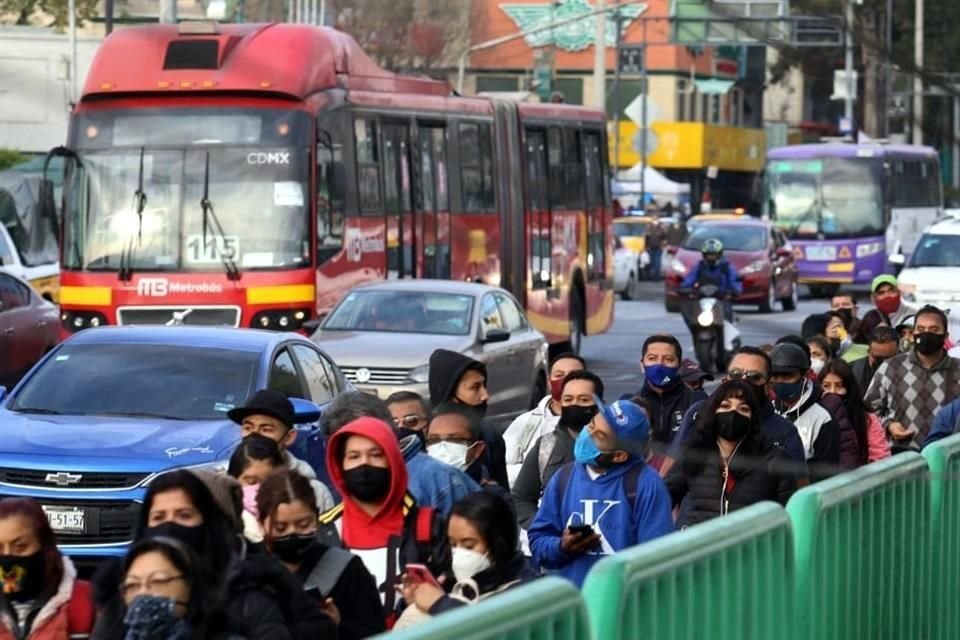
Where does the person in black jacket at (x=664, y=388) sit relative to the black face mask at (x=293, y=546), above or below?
below

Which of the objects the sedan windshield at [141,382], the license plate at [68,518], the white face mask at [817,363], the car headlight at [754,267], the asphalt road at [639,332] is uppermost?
the sedan windshield at [141,382]

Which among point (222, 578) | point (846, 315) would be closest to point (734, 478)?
point (222, 578)

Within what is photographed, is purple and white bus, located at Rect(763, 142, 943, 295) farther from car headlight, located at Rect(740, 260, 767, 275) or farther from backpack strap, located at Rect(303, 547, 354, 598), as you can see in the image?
backpack strap, located at Rect(303, 547, 354, 598)

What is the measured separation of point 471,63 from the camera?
7838 cm

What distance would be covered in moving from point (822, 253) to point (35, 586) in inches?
1720

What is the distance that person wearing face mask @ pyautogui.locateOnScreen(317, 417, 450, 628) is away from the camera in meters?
6.91

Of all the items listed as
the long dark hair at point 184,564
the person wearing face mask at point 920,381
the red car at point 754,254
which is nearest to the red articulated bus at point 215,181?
the person wearing face mask at point 920,381

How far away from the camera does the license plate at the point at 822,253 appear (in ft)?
161

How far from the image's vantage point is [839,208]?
5028 centimetres

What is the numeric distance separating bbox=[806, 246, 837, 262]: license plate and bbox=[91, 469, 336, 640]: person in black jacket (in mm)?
43500

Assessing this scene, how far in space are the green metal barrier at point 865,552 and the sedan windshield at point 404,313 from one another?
1222 centimetres

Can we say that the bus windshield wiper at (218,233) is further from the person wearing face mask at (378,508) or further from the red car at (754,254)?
the red car at (754,254)

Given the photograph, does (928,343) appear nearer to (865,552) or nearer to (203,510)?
(865,552)

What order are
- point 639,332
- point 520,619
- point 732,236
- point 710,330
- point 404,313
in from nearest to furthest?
point 520,619 → point 404,313 → point 710,330 → point 639,332 → point 732,236
